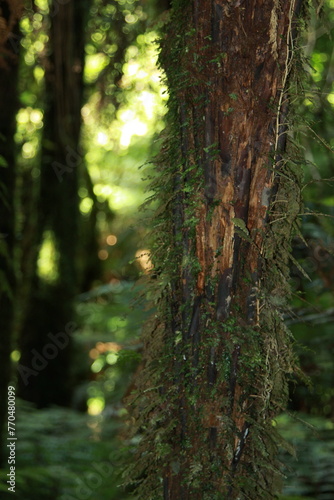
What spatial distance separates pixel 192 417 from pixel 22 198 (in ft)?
16.8

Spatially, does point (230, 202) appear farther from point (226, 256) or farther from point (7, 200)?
point (7, 200)

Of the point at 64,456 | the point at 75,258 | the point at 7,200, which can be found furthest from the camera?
the point at 75,258

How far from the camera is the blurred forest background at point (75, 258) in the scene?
315 centimetres

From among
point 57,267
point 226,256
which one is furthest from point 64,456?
point 226,256

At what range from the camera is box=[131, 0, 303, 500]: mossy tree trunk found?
56.6 inches

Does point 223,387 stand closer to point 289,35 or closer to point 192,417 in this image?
point 192,417

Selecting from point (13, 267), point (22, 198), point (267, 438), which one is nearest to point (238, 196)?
point (267, 438)

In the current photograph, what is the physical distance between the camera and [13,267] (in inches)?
→ 124

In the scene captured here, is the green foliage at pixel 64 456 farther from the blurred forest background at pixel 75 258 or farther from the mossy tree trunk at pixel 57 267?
the mossy tree trunk at pixel 57 267

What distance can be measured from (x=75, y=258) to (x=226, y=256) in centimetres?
473

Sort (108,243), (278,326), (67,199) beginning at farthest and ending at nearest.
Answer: (108,243) → (67,199) → (278,326)

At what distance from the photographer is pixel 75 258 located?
6059 mm

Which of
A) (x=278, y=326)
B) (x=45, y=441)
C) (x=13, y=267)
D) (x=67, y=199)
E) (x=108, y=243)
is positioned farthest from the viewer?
(x=108, y=243)

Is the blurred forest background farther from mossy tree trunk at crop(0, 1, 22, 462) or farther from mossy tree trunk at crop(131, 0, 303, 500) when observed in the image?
mossy tree trunk at crop(131, 0, 303, 500)
